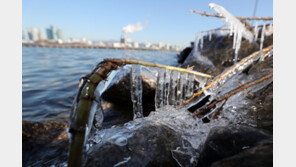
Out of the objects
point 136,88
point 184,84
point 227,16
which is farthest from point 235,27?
point 136,88

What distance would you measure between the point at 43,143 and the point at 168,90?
3.19 meters

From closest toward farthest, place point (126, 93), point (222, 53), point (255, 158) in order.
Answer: point (255, 158) < point (126, 93) < point (222, 53)

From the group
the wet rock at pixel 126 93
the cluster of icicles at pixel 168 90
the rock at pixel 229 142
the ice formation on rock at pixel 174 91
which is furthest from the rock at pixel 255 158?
the wet rock at pixel 126 93

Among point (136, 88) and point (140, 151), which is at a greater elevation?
point (136, 88)

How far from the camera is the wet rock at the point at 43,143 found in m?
2.76

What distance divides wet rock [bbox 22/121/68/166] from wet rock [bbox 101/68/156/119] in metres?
1.74

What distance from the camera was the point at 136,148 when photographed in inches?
71.6

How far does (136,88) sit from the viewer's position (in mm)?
2988

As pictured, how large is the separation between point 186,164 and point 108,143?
1.06m

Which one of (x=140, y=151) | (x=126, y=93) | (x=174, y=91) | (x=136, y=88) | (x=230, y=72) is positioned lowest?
(x=140, y=151)

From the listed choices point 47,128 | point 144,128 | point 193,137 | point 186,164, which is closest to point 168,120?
point 193,137

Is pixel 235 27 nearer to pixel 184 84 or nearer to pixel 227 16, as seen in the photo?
pixel 227 16

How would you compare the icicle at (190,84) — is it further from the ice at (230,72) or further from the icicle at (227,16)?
the icicle at (227,16)

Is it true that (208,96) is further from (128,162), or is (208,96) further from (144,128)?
(128,162)
